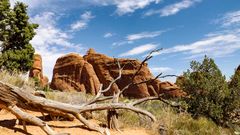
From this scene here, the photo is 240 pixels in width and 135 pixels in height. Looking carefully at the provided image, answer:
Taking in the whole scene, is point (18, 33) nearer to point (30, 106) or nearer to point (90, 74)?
point (30, 106)

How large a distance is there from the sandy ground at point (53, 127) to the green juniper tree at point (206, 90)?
7.49 meters

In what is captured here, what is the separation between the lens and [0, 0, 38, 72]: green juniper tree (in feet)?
92.4

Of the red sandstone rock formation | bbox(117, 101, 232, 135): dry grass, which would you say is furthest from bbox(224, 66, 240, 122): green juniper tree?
the red sandstone rock formation

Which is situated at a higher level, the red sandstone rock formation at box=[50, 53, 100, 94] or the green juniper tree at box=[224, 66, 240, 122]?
the red sandstone rock formation at box=[50, 53, 100, 94]

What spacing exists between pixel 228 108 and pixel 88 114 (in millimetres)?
9734

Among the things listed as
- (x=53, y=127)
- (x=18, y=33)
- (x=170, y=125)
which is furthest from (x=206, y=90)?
(x=18, y=33)

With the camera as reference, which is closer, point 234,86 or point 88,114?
point 88,114

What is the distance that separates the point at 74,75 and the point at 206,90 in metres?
48.0

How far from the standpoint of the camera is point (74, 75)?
213 feet

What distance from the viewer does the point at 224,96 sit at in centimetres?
1873

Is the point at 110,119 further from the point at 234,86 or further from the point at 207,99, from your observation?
the point at 234,86

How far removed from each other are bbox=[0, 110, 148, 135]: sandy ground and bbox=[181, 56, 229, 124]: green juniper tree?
24.6 ft

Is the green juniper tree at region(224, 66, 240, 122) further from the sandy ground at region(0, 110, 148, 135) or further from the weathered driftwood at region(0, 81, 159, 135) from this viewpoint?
the weathered driftwood at region(0, 81, 159, 135)

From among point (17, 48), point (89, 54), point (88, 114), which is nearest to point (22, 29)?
point (17, 48)
